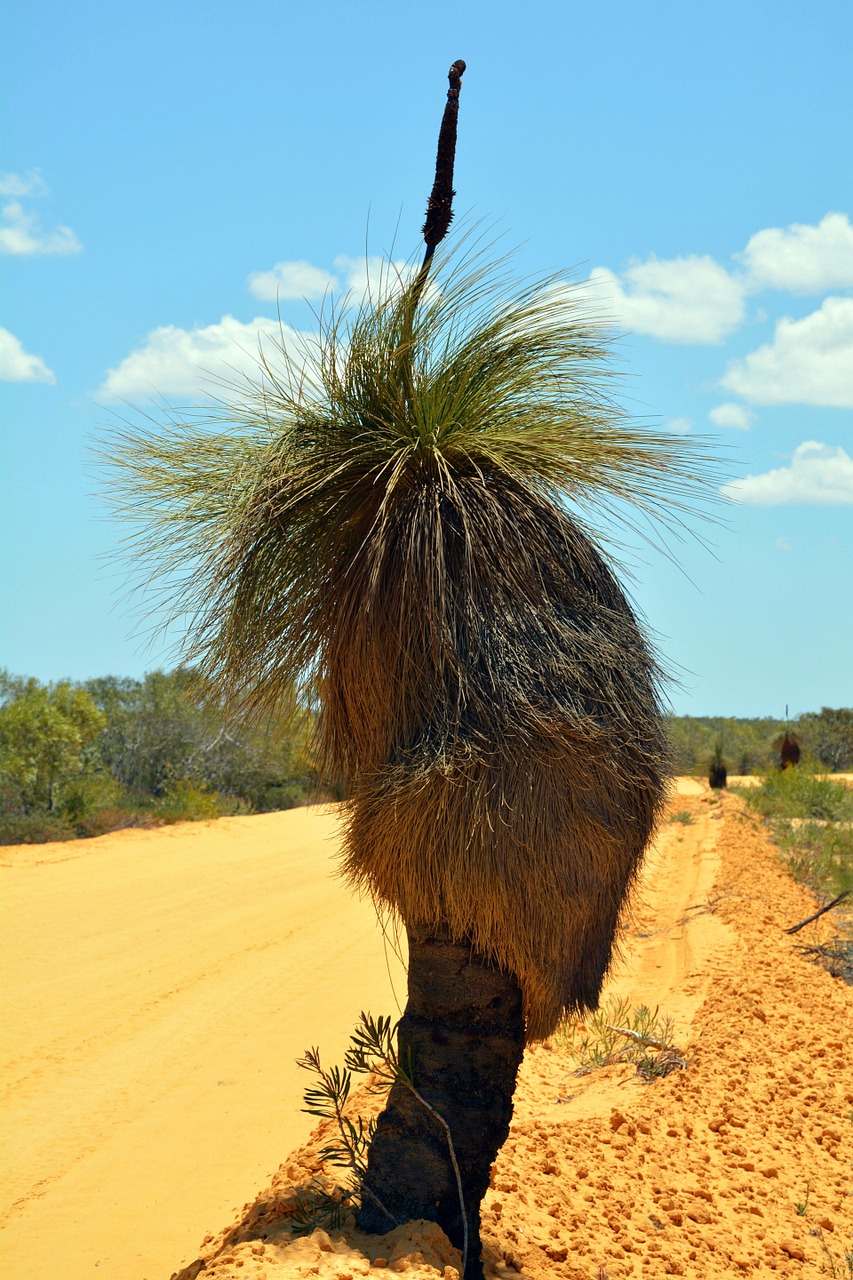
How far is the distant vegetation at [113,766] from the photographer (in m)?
16.3

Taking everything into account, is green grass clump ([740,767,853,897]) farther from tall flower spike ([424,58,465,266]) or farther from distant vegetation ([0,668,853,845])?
tall flower spike ([424,58,465,266])

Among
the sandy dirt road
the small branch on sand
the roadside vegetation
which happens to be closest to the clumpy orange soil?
the small branch on sand

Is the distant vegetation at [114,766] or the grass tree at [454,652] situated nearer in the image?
the grass tree at [454,652]

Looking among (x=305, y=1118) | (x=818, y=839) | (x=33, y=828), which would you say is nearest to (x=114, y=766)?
(x=33, y=828)

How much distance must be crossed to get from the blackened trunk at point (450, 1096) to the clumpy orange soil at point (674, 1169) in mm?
202

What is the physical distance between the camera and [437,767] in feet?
12.7

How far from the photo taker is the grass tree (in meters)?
3.96

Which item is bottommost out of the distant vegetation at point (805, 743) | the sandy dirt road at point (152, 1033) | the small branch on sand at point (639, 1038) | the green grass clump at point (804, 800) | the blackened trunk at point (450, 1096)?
the sandy dirt road at point (152, 1033)

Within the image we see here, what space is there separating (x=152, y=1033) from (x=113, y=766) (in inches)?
573

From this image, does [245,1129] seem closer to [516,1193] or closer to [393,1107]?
[516,1193]

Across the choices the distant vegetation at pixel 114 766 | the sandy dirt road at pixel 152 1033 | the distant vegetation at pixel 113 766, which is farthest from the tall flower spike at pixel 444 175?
the distant vegetation at pixel 114 766

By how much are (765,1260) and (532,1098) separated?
2.21 metres

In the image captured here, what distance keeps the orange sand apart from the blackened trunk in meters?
0.20

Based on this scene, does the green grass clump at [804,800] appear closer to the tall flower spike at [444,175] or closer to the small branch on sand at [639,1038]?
the small branch on sand at [639,1038]
